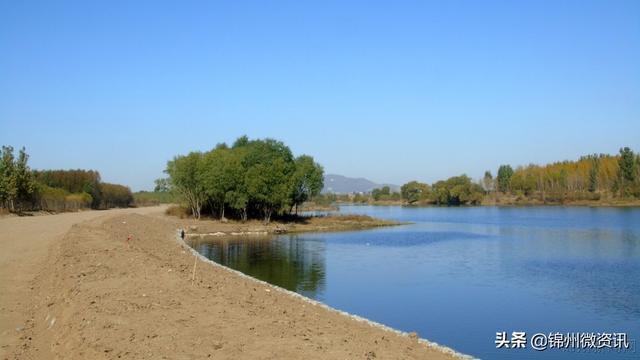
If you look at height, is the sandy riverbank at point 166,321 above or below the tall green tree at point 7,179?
below

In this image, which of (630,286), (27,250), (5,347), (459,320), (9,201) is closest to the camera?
(5,347)

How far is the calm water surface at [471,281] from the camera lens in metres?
17.6

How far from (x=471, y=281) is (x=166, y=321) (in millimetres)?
17777

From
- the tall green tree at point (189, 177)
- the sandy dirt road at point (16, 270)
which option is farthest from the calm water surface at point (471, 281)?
the tall green tree at point (189, 177)

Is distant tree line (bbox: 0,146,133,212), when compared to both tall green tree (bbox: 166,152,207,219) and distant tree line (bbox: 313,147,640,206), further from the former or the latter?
distant tree line (bbox: 313,147,640,206)

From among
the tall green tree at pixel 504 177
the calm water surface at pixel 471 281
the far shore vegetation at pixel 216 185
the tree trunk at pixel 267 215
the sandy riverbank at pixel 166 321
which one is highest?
the tall green tree at pixel 504 177

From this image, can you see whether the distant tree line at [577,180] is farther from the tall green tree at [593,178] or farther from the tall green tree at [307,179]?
the tall green tree at [307,179]

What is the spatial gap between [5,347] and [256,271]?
19.3 meters

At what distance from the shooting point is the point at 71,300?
48.2 ft

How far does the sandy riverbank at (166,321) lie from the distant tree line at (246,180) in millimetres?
45558

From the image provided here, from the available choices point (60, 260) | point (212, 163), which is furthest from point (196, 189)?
point (60, 260)

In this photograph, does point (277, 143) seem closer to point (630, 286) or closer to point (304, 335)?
point (630, 286)

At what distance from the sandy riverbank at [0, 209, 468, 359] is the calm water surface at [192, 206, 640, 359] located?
352 centimetres

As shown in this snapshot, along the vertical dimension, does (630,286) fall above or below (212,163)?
below
